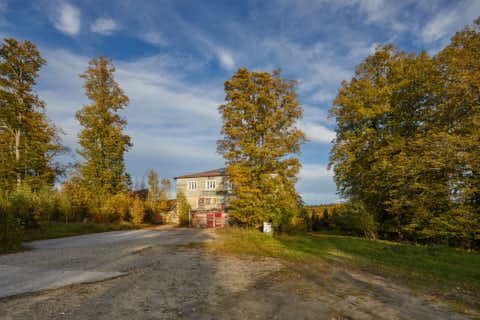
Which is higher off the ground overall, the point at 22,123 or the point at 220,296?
the point at 22,123

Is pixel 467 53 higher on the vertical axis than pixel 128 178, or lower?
higher

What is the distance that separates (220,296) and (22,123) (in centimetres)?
2558

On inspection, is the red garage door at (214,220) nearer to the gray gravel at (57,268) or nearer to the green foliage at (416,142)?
the green foliage at (416,142)

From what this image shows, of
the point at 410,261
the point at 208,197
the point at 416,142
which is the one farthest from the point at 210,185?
the point at 410,261

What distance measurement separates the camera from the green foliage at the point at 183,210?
85.0 feet

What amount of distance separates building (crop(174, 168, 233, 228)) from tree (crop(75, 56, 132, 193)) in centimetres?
818

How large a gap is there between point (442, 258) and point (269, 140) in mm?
9791

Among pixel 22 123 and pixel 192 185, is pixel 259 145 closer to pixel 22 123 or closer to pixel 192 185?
pixel 192 185

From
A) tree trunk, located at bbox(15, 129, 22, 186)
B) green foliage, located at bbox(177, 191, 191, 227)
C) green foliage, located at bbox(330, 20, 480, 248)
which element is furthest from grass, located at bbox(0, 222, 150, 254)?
green foliage, located at bbox(330, 20, 480, 248)

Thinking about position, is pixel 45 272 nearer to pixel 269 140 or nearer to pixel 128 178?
pixel 269 140

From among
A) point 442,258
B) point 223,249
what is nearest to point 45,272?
point 223,249

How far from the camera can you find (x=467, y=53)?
1175 cm

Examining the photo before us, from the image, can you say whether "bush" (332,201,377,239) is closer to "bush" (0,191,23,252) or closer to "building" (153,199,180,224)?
"bush" (0,191,23,252)

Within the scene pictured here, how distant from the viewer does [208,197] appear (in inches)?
1081
